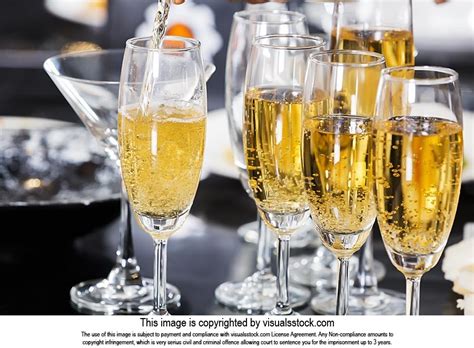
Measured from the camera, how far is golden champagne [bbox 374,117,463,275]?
3.17 feet

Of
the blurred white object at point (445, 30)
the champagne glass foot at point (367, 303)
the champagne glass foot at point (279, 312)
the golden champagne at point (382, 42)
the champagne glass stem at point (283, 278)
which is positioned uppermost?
the golden champagne at point (382, 42)

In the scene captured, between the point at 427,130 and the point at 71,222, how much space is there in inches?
23.3

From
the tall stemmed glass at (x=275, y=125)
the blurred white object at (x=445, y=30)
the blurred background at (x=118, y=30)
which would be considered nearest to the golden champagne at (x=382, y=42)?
the tall stemmed glass at (x=275, y=125)

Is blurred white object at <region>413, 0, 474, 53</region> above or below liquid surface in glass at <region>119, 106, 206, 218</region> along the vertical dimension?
below

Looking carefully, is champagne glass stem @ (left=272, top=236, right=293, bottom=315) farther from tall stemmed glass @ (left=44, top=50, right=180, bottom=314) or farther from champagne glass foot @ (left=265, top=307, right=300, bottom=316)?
tall stemmed glass @ (left=44, top=50, right=180, bottom=314)

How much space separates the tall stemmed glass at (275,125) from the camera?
1108 mm

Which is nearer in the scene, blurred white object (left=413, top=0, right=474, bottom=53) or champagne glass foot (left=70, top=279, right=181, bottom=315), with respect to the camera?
champagne glass foot (left=70, top=279, right=181, bottom=315)

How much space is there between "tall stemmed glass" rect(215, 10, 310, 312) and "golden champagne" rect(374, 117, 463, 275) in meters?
0.31

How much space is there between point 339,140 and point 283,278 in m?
0.24

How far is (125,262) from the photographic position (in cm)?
136
